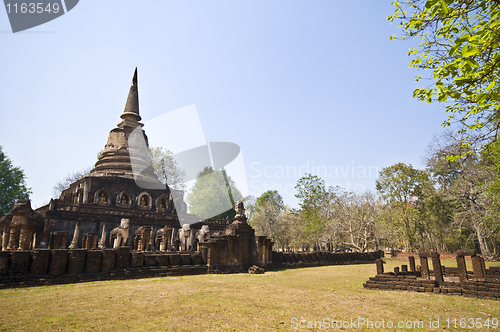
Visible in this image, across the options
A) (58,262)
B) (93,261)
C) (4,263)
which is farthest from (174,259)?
(4,263)

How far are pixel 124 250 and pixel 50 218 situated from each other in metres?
11.1

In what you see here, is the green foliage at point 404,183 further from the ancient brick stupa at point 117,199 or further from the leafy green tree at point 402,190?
the ancient brick stupa at point 117,199

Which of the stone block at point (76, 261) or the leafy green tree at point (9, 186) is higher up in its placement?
the leafy green tree at point (9, 186)

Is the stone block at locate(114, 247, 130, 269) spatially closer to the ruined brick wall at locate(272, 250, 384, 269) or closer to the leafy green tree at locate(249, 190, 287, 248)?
the ruined brick wall at locate(272, 250, 384, 269)

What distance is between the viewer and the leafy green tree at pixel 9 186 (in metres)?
33.5

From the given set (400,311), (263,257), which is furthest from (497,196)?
(400,311)

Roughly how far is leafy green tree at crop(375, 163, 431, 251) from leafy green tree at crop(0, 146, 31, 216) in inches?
1610

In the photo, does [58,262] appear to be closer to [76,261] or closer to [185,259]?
[76,261]

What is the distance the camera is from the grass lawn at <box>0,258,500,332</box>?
215 inches

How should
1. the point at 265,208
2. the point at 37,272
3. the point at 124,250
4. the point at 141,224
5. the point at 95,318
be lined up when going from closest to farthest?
the point at 95,318
the point at 37,272
the point at 124,250
the point at 141,224
the point at 265,208

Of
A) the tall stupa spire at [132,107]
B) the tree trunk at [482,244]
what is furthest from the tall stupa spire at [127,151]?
the tree trunk at [482,244]

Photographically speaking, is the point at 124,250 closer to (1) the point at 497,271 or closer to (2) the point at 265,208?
(1) the point at 497,271

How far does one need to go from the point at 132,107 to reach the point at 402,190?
98.8 ft

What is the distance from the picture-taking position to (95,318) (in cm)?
579
